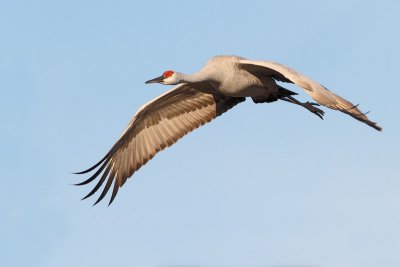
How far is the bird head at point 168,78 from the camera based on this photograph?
18031 mm

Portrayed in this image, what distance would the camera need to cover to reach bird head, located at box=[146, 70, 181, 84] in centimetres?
1803

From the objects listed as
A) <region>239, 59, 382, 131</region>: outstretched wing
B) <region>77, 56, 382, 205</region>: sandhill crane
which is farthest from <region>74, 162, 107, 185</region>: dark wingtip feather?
<region>239, 59, 382, 131</region>: outstretched wing

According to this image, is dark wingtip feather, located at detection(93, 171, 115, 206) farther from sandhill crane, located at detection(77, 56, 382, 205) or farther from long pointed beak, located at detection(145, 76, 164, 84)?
long pointed beak, located at detection(145, 76, 164, 84)

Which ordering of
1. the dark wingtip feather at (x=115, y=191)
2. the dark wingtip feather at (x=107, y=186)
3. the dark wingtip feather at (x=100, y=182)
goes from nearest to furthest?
the dark wingtip feather at (x=100, y=182)
the dark wingtip feather at (x=107, y=186)
the dark wingtip feather at (x=115, y=191)

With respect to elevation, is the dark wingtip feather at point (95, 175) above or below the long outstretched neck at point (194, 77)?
below

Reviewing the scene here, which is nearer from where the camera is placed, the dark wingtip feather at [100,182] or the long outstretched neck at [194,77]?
the long outstretched neck at [194,77]

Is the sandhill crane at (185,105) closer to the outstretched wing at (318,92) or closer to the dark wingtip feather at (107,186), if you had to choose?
the dark wingtip feather at (107,186)

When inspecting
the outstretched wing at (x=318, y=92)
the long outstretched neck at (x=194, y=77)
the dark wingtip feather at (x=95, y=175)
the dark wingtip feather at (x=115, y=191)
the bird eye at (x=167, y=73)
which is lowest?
the dark wingtip feather at (x=115, y=191)

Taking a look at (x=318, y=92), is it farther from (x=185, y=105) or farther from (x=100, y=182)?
(x=100, y=182)

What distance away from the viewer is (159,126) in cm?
1992

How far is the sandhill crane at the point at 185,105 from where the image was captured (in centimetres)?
1781

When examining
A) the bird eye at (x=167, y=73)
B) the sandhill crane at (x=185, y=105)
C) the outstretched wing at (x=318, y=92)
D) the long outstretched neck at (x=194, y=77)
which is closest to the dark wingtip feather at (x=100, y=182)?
the sandhill crane at (x=185, y=105)

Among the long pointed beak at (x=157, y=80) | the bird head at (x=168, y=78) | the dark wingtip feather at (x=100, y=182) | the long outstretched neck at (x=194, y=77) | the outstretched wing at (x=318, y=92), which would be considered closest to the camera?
the outstretched wing at (x=318, y=92)

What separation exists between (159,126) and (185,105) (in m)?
0.68
